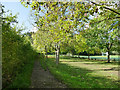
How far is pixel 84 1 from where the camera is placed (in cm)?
494

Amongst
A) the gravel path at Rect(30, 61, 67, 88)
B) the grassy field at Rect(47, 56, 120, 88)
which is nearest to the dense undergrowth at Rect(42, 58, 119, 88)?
the grassy field at Rect(47, 56, 120, 88)

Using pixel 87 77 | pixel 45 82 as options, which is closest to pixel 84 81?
pixel 87 77

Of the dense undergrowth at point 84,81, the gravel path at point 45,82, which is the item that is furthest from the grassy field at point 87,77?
the gravel path at point 45,82

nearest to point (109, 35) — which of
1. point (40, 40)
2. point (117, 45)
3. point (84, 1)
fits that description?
point (117, 45)

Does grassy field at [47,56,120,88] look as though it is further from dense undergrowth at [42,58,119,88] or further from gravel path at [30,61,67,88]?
gravel path at [30,61,67,88]

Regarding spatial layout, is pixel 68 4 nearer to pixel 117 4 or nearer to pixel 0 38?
pixel 117 4

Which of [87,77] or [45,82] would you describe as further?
[87,77]

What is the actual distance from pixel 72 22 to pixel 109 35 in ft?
70.8

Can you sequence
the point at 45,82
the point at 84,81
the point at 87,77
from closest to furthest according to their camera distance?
the point at 45,82 → the point at 84,81 → the point at 87,77

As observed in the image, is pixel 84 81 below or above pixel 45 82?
below

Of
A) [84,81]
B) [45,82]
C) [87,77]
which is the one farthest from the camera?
[87,77]

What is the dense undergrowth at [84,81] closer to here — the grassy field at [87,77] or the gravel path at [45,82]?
the grassy field at [87,77]

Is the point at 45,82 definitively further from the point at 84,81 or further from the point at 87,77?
the point at 87,77

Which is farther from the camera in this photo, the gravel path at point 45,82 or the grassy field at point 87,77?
the grassy field at point 87,77
